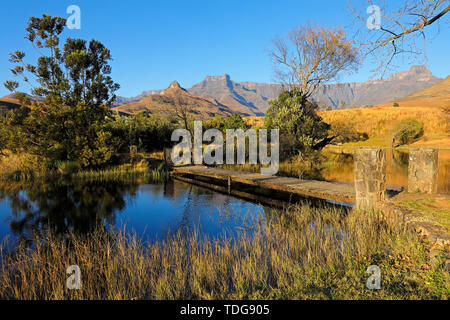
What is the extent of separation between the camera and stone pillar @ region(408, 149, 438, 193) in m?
6.07

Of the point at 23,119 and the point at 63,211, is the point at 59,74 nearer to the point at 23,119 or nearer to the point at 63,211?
the point at 23,119

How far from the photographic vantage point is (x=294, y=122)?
17.5 meters

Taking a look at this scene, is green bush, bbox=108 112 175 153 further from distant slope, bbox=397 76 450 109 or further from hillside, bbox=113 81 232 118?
distant slope, bbox=397 76 450 109

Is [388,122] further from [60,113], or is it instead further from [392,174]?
[60,113]

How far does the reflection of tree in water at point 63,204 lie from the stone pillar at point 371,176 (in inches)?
260

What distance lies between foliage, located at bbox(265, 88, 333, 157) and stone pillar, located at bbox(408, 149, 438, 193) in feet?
36.9

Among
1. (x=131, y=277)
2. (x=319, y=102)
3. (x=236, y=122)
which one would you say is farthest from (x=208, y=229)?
(x=236, y=122)

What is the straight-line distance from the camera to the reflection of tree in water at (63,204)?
7289mm

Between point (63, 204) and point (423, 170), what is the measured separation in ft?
34.6
